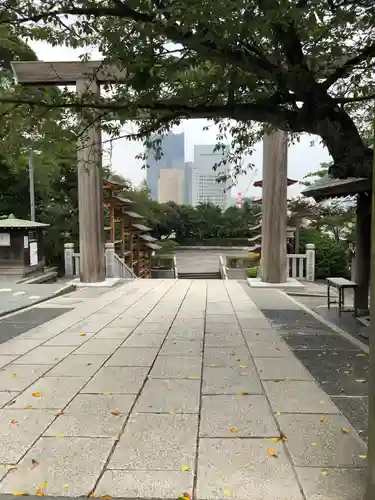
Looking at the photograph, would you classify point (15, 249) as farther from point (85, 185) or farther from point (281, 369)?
point (281, 369)

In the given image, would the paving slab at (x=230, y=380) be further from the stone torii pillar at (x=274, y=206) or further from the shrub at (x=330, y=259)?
the shrub at (x=330, y=259)

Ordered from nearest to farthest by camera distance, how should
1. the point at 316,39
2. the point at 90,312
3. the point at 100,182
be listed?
the point at 316,39 < the point at 90,312 < the point at 100,182

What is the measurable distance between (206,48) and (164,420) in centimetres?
313

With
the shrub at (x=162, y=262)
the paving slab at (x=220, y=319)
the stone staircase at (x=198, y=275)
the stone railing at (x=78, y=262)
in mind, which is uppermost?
the stone railing at (x=78, y=262)

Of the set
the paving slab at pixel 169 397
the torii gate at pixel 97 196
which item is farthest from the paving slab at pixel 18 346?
the torii gate at pixel 97 196

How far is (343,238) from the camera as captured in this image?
17156 mm

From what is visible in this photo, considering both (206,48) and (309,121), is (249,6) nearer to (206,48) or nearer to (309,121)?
(206,48)

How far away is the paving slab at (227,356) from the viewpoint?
4.25m

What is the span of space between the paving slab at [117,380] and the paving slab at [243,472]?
1.12 meters

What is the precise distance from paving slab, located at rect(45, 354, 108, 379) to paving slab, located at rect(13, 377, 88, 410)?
0.44 ft

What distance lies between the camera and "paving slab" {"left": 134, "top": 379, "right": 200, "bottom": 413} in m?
3.13

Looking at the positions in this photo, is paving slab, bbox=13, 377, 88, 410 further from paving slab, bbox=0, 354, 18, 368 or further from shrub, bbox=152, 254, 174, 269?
shrub, bbox=152, 254, 174, 269

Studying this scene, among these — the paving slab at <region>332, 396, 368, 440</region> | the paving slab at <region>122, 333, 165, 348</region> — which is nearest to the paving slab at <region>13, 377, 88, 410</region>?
the paving slab at <region>122, 333, 165, 348</region>

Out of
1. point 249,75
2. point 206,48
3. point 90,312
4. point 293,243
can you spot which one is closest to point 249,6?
point 206,48
